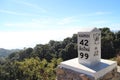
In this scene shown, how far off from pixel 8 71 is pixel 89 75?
13.6m

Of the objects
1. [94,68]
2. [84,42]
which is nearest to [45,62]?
[84,42]

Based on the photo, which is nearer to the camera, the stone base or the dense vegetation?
the stone base

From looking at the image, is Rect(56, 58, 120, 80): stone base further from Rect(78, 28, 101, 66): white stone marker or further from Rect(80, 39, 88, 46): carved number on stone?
Rect(80, 39, 88, 46): carved number on stone

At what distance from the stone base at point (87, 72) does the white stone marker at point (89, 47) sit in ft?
0.36

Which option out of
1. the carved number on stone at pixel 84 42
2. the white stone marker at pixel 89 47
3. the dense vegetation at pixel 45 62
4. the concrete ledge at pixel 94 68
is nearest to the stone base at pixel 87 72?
the concrete ledge at pixel 94 68

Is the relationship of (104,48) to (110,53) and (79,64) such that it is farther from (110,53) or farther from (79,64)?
(79,64)

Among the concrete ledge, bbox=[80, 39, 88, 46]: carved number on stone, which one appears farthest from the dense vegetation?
bbox=[80, 39, 88, 46]: carved number on stone

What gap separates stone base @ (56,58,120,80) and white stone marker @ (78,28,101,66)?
108 mm

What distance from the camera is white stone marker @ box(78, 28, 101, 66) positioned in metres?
2.36

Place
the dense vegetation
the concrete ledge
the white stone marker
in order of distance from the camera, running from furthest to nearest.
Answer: the dense vegetation → the white stone marker → the concrete ledge

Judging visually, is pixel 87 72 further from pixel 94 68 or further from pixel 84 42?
pixel 84 42

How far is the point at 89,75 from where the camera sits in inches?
86.0

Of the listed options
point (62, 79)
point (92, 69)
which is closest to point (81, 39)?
point (92, 69)

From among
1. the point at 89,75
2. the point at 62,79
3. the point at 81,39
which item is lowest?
the point at 62,79
